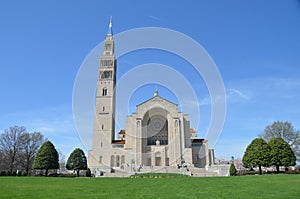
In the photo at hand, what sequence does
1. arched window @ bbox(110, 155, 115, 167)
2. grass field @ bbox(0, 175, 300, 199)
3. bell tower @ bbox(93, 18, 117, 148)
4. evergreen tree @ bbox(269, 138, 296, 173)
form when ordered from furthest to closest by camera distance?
1. bell tower @ bbox(93, 18, 117, 148)
2. arched window @ bbox(110, 155, 115, 167)
3. evergreen tree @ bbox(269, 138, 296, 173)
4. grass field @ bbox(0, 175, 300, 199)

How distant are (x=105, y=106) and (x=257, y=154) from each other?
102ft

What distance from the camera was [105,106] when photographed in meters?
50.8

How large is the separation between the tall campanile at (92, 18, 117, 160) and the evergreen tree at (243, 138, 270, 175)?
2640cm

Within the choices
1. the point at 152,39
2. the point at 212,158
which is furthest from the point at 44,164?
the point at 212,158

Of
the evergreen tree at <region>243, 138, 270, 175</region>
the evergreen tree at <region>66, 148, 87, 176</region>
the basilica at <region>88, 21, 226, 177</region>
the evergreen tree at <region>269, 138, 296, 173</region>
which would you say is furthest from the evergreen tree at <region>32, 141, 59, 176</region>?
the evergreen tree at <region>269, 138, 296, 173</region>

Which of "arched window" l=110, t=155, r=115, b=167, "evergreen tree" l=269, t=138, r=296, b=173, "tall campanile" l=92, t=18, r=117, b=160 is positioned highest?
"tall campanile" l=92, t=18, r=117, b=160

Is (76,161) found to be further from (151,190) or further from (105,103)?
(151,190)

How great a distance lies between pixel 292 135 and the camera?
1519 inches

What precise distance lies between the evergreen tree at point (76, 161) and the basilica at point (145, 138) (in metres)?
10.8

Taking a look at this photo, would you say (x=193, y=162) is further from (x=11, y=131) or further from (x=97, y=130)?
(x=11, y=131)

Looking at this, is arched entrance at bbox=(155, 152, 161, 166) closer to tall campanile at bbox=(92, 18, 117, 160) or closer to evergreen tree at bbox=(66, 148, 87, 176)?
tall campanile at bbox=(92, 18, 117, 160)

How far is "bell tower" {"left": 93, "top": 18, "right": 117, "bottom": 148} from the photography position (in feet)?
161

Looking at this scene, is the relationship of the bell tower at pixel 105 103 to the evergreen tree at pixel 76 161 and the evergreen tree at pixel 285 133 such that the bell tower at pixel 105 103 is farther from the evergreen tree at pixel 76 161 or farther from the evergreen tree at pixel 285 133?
the evergreen tree at pixel 285 133

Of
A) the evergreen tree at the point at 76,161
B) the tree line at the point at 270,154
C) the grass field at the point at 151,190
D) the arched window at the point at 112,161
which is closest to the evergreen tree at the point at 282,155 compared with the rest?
the tree line at the point at 270,154
